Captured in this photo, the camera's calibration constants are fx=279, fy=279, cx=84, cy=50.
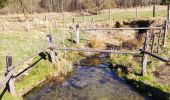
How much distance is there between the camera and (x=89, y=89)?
44.7 ft

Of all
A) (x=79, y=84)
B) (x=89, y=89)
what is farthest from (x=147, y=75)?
(x=79, y=84)

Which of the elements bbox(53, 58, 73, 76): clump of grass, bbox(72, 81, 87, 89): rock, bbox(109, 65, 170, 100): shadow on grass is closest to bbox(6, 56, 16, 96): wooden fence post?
bbox(72, 81, 87, 89): rock

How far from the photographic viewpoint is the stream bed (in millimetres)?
12672

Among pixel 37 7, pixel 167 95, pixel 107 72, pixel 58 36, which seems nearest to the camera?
pixel 167 95

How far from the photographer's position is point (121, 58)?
59.6ft

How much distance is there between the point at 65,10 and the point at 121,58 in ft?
105

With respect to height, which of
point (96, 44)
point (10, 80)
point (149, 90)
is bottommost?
point (149, 90)

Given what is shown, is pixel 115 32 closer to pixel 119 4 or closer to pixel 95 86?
pixel 95 86

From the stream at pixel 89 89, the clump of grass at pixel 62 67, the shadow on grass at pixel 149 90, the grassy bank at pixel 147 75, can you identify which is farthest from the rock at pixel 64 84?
the shadow on grass at pixel 149 90

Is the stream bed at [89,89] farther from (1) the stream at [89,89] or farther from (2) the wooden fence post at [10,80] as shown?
(2) the wooden fence post at [10,80]

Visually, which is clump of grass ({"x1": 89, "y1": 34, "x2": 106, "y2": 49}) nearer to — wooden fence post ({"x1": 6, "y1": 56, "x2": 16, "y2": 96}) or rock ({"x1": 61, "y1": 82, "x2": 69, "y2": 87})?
rock ({"x1": 61, "y1": 82, "x2": 69, "y2": 87})

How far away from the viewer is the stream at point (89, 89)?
12.7m

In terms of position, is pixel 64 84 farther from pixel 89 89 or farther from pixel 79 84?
pixel 89 89

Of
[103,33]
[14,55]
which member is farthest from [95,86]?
[103,33]
